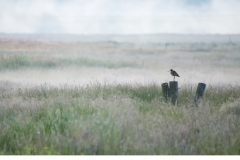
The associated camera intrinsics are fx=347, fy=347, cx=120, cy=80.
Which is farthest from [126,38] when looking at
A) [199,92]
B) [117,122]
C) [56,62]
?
[117,122]

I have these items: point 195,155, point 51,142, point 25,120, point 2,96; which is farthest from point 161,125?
point 2,96

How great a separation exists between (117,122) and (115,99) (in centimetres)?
55

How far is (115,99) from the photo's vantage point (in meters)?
3.78

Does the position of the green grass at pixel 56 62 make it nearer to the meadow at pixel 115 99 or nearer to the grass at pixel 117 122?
the meadow at pixel 115 99

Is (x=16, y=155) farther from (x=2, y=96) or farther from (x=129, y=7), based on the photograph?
(x=129, y=7)

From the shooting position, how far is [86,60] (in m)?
4.42

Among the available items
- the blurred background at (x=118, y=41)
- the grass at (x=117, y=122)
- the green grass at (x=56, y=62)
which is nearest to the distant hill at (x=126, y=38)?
the blurred background at (x=118, y=41)

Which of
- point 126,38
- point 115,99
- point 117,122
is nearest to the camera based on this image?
point 117,122

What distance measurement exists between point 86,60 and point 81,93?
502 mm

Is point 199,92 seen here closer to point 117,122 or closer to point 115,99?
point 115,99

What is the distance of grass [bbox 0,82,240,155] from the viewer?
3025 millimetres

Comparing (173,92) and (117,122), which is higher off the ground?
(173,92)

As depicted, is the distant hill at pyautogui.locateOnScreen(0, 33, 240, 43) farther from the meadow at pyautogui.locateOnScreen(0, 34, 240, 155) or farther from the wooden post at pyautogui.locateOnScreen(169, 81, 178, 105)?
the wooden post at pyautogui.locateOnScreen(169, 81, 178, 105)
